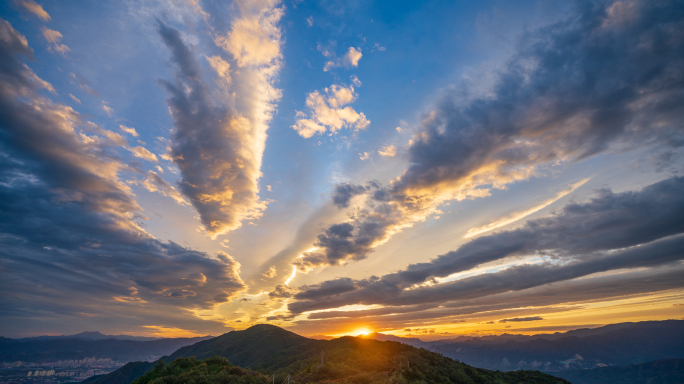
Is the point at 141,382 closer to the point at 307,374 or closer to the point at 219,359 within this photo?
the point at 219,359

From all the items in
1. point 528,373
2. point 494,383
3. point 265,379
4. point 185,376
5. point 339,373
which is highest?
point 185,376

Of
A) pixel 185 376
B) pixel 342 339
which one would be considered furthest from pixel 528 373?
pixel 185 376

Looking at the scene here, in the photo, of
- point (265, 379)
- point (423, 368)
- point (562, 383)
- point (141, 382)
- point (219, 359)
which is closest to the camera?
point (141, 382)

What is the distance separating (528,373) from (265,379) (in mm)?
170537

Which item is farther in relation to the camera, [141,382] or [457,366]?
[457,366]

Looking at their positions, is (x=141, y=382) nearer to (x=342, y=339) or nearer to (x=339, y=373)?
(x=339, y=373)

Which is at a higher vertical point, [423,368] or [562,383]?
[423,368]

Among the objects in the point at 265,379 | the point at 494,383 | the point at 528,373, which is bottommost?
the point at 528,373

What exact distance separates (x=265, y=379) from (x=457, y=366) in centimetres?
10560

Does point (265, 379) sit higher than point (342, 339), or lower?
higher

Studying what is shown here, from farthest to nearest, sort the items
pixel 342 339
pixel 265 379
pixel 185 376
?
pixel 342 339
pixel 265 379
pixel 185 376

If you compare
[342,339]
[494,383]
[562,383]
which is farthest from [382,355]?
[562,383]

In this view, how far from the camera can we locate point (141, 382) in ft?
154

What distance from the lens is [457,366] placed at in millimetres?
121125
